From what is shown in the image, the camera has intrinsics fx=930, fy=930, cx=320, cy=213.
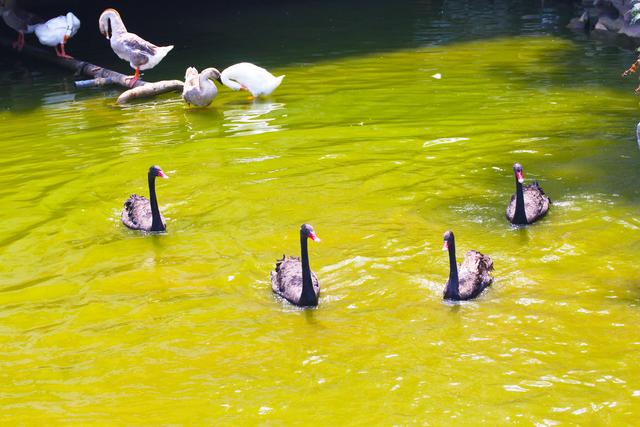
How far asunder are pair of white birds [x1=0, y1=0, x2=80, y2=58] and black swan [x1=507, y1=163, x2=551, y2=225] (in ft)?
37.3

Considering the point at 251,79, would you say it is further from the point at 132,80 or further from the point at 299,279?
the point at 299,279

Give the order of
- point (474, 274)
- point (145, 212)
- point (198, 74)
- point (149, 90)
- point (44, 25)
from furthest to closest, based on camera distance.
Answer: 1. point (44, 25)
2. point (149, 90)
3. point (198, 74)
4. point (145, 212)
5. point (474, 274)

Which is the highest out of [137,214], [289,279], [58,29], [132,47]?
[58,29]

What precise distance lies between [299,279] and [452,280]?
121 centimetres

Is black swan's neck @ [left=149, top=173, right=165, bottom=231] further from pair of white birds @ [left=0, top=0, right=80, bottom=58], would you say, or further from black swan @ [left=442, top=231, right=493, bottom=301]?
pair of white birds @ [left=0, top=0, right=80, bottom=58]

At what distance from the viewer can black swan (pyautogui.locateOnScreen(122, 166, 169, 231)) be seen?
9000 mm

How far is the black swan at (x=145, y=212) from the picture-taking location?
9.00 m

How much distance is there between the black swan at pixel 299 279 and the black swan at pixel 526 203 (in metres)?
2.13

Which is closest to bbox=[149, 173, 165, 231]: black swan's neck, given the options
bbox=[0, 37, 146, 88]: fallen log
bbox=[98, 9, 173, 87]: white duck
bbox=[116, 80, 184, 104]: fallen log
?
bbox=[116, 80, 184, 104]: fallen log

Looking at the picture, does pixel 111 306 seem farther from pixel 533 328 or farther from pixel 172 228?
pixel 533 328

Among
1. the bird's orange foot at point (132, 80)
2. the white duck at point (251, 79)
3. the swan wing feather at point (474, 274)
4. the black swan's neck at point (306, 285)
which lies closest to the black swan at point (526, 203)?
the swan wing feather at point (474, 274)

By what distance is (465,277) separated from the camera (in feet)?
23.9

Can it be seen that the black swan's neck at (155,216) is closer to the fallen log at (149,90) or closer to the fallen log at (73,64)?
the fallen log at (149,90)

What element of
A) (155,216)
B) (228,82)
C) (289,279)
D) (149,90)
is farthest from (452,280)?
(149,90)
